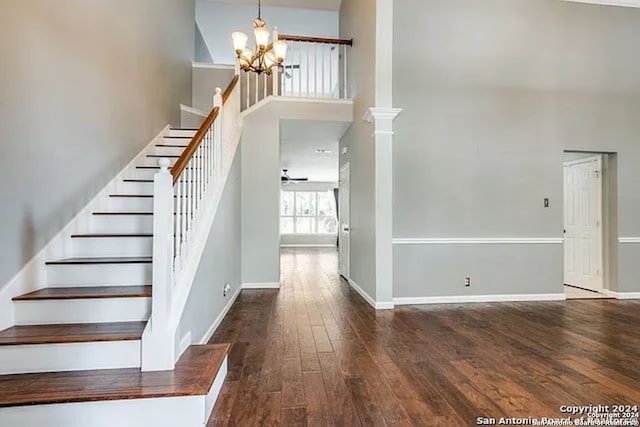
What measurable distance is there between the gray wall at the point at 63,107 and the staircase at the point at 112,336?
29 cm

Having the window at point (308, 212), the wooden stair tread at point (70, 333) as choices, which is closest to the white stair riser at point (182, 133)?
the wooden stair tread at point (70, 333)

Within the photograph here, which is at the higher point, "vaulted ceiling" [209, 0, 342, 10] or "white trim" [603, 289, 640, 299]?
"vaulted ceiling" [209, 0, 342, 10]

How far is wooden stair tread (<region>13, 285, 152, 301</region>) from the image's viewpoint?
2.04 meters

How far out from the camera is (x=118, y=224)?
2.85 meters

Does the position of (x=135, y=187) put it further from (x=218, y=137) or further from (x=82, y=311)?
(x=82, y=311)

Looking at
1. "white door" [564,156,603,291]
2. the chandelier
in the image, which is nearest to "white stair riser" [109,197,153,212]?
the chandelier

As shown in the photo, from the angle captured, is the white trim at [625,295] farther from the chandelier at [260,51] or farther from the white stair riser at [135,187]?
the white stair riser at [135,187]

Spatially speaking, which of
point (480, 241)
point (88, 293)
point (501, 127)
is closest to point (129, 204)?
point (88, 293)

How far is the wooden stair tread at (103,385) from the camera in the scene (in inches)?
61.7

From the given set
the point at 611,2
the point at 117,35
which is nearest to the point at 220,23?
the point at 117,35

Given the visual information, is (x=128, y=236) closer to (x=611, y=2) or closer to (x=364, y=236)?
(x=364, y=236)

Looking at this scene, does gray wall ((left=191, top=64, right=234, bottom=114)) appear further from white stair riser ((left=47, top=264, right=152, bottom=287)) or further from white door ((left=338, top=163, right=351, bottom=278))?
white stair riser ((left=47, top=264, right=152, bottom=287))

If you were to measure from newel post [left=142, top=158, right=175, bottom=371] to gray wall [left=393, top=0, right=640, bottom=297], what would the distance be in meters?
2.98

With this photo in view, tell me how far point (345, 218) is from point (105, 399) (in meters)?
4.67
